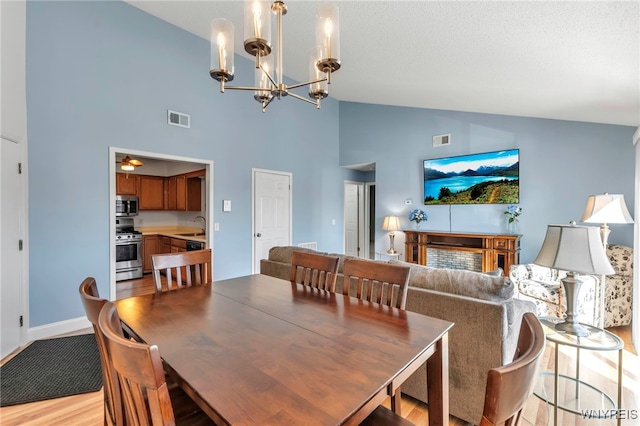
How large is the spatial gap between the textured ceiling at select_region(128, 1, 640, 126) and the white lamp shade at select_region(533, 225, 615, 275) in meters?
1.39

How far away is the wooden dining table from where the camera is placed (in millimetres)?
800

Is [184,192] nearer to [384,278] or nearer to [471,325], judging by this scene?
[384,278]

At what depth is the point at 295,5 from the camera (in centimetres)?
307

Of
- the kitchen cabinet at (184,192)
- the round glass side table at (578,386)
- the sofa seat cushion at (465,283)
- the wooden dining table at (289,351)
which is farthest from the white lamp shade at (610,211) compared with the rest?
the kitchen cabinet at (184,192)

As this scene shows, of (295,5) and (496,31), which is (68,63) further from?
(496,31)

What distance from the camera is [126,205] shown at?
5.67 m

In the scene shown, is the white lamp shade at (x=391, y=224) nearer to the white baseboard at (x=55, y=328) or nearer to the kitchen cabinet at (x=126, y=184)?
the white baseboard at (x=55, y=328)

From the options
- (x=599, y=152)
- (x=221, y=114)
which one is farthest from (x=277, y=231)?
(x=599, y=152)

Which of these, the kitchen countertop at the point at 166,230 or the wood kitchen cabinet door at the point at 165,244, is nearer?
the wood kitchen cabinet door at the point at 165,244

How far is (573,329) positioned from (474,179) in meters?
3.55

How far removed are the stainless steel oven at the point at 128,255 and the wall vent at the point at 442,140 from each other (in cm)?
569

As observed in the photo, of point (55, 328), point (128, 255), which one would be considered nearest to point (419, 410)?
point (55, 328)

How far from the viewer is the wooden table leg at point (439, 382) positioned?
4.20 ft

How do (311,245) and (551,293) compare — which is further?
(311,245)
